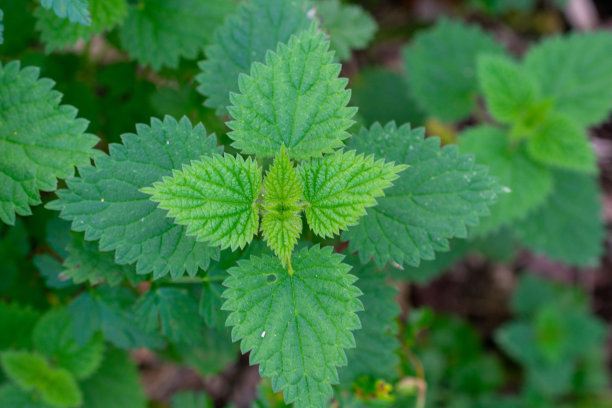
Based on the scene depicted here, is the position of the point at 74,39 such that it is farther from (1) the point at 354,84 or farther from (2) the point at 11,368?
(1) the point at 354,84

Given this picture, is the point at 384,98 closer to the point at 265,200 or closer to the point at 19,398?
the point at 265,200

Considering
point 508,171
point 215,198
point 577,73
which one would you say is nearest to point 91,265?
point 215,198

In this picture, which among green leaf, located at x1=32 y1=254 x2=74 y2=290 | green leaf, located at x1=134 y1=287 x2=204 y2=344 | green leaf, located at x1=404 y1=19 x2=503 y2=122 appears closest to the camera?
green leaf, located at x1=134 y1=287 x2=204 y2=344

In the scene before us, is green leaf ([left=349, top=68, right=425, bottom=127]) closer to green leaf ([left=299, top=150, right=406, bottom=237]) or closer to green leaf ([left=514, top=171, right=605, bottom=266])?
green leaf ([left=514, top=171, right=605, bottom=266])

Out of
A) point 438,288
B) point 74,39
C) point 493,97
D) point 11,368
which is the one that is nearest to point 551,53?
point 493,97

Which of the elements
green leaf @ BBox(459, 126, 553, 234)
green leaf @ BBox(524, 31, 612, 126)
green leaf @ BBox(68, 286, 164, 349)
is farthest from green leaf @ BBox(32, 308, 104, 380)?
green leaf @ BBox(524, 31, 612, 126)

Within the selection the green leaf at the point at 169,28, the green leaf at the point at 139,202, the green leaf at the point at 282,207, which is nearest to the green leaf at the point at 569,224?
the green leaf at the point at 282,207

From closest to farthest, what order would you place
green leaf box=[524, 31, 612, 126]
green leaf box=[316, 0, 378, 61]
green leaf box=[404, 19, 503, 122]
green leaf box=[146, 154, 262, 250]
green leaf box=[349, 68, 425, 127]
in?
green leaf box=[146, 154, 262, 250], green leaf box=[316, 0, 378, 61], green leaf box=[524, 31, 612, 126], green leaf box=[404, 19, 503, 122], green leaf box=[349, 68, 425, 127]
